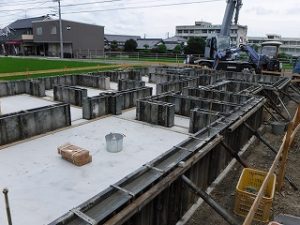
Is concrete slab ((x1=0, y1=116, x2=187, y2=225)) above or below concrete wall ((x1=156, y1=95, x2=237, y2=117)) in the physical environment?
below

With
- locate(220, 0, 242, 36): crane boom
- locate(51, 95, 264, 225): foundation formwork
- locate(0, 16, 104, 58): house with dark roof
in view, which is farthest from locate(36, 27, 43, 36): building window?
locate(51, 95, 264, 225): foundation formwork

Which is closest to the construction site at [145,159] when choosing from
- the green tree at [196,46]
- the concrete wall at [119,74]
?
the concrete wall at [119,74]

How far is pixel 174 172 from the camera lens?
485cm

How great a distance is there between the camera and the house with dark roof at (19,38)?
5433 cm

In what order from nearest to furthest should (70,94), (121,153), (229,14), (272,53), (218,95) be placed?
(121,153)
(218,95)
(70,94)
(229,14)
(272,53)

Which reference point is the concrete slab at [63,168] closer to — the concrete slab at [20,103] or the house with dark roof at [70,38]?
the concrete slab at [20,103]

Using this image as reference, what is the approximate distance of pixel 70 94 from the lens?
13.4m

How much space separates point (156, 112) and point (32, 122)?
447 centimetres

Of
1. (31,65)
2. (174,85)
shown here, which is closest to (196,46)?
(31,65)

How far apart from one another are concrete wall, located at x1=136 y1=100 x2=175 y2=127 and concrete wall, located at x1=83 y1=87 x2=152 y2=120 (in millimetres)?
1235

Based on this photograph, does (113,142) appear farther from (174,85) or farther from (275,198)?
(174,85)

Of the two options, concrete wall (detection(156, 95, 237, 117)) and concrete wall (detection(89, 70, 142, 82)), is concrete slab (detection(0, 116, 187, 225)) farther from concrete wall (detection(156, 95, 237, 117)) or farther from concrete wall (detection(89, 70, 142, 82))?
concrete wall (detection(89, 70, 142, 82))

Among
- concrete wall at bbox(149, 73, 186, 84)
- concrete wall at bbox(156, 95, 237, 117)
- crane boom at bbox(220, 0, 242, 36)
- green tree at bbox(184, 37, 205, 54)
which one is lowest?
concrete wall at bbox(156, 95, 237, 117)

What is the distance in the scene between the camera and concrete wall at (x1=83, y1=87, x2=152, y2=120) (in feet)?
35.7
